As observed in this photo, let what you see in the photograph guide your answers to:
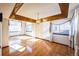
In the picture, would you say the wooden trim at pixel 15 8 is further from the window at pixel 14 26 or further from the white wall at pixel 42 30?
the white wall at pixel 42 30

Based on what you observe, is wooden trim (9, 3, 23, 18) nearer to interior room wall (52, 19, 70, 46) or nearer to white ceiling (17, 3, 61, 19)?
white ceiling (17, 3, 61, 19)

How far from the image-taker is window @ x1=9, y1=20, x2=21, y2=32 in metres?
1.97

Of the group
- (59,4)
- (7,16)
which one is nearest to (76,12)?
(59,4)

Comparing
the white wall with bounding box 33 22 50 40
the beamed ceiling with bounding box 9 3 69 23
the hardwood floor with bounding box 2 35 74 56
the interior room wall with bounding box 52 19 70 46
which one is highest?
the beamed ceiling with bounding box 9 3 69 23

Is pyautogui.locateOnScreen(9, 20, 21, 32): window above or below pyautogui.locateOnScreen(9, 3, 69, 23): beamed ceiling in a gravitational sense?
below

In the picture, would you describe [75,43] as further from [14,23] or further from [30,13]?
[14,23]

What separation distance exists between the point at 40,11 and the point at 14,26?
1.76 ft

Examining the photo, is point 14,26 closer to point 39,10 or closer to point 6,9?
point 6,9

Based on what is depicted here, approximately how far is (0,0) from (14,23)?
1.45ft

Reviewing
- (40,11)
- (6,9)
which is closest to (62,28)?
(40,11)

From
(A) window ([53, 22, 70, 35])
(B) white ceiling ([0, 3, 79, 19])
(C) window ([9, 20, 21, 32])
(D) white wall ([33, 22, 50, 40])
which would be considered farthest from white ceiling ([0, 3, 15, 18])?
(A) window ([53, 22, 70, 35])

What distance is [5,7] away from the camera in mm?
1918

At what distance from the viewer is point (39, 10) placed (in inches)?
78.0

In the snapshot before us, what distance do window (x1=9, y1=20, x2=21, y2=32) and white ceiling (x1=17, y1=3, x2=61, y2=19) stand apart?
18 cm
